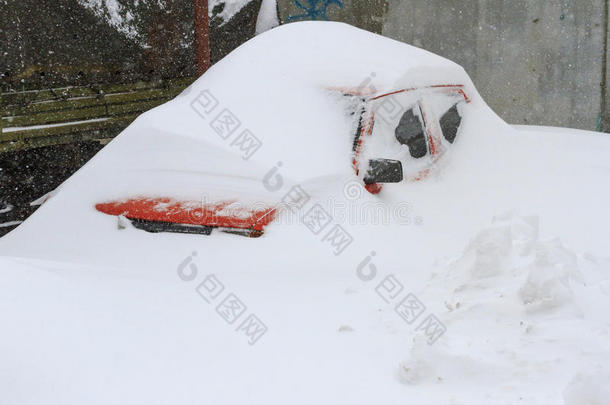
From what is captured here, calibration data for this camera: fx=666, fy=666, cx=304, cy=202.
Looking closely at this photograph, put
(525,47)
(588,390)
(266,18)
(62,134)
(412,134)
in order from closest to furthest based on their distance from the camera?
1. (588,390)
2. (412,134)
3. (62,134)
4. (266,18)
5. (525,47)

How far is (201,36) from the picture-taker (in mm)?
7938

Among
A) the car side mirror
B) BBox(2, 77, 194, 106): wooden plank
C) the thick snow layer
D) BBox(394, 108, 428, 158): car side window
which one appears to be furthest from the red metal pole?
the car side mirror

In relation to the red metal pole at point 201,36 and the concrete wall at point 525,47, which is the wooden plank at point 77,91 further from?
the concrete wall at point 525,47

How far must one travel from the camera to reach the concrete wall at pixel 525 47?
8914 mm

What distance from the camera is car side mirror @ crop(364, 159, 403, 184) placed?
12.5 feet

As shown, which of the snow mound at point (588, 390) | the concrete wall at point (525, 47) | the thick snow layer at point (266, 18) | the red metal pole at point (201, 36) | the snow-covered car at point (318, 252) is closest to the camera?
the snow mound at point (588, 390)

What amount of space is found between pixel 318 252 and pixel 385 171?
638 millimetres

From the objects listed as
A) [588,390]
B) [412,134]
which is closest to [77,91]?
[412,134]

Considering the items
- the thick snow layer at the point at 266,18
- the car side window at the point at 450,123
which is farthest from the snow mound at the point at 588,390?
the thick snow layer at the point at 266,18

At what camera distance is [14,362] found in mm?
2283

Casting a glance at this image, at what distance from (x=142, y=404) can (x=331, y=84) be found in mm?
2564

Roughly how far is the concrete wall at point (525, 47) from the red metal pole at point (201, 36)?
314 centimetres

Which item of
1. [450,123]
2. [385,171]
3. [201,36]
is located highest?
[201,36]

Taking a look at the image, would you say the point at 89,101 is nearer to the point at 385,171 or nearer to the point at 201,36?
the point at 201,36
